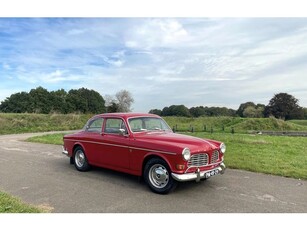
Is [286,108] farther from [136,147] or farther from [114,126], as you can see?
[136,147]

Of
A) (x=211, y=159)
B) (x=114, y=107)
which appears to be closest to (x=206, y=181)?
(x=211, y=159)

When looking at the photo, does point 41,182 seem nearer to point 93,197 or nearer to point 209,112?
point 93,197

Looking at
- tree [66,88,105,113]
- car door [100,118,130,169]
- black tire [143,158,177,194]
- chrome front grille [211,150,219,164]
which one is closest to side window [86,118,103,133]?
car door [100,118,130,169]

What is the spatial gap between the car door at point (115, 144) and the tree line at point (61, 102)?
43315mm

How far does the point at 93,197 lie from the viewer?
206 inches

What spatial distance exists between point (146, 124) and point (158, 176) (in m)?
1.58

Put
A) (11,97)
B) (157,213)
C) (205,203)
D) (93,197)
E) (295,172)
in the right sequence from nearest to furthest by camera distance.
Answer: (157,213)
(205,203)
(93,197)
(295,172)
(11,97)

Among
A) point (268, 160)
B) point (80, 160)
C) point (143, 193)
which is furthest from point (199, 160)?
point (268, 160)

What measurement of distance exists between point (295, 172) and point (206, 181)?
2553mm

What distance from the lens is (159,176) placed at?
555 cm

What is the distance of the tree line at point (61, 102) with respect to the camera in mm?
54272

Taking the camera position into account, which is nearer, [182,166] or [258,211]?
[258,211]

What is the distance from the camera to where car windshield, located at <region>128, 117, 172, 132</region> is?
6.46 metres

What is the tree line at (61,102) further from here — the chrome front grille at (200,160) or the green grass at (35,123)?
the chrome front grille at (200,160)
